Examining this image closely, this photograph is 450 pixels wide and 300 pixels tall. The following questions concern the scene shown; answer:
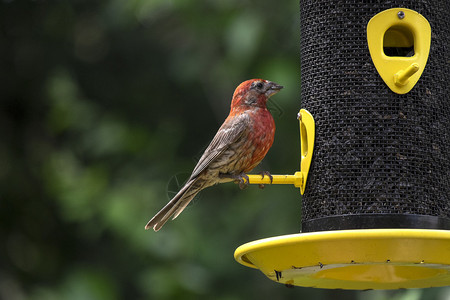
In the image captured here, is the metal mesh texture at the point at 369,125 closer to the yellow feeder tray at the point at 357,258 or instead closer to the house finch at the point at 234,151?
the yellow feeder tray at the point at 357,258

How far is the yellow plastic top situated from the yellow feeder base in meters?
1.20

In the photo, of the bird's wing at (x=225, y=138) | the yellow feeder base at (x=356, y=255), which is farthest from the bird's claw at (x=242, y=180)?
the yellow feeder base at (x=356, y=255)

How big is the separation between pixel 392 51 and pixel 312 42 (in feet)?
1.89

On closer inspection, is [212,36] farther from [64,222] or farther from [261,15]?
[64,222]

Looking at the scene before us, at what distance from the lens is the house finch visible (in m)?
7.59

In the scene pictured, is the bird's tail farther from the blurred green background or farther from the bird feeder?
the blurred green background

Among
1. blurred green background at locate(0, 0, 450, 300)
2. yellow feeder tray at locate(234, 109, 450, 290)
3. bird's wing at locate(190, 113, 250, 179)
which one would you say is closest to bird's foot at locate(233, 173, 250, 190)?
bird's wing at locate(190, 113, 250, 179)

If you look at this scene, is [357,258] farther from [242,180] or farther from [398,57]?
[242,180]

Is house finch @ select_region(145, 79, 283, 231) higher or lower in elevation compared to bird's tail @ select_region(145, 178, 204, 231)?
higher

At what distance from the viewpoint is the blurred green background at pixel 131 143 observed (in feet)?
34.4

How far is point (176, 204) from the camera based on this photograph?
24.5ft

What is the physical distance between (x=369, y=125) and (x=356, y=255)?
1.14 m

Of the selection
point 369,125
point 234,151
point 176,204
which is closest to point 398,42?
point 369,125

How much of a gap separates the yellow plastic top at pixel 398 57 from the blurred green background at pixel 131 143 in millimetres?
2972
